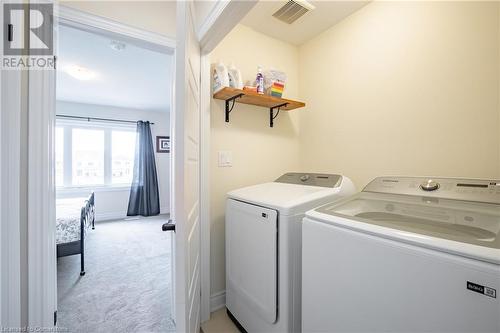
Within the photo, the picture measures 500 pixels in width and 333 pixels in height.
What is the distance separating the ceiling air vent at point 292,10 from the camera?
162 cm

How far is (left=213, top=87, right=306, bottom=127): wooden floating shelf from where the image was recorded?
1.62 metres

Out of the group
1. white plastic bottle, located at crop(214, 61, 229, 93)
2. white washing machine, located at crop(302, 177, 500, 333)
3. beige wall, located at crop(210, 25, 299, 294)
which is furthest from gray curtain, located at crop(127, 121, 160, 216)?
white washing machine, located at crop(302, 177, 500, 333)

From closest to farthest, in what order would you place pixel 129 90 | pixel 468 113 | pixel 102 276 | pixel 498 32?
pixel 498 32
pixel 468 113
pixel 102 276
pixel 129 90

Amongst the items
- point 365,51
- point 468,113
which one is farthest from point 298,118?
point 468,113

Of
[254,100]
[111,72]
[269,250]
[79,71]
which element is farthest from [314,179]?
[79,71]

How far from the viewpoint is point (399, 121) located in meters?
1.52

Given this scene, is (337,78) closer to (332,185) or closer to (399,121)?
(399,121)

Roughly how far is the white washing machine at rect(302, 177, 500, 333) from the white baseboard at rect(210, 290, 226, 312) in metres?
0.91

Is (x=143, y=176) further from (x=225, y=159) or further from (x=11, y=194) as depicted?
(x=11, y=194)

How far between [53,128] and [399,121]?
2.00m

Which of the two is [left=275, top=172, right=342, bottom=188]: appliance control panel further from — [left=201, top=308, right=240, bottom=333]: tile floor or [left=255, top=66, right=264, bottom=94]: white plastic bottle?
[left=201, top=308, right=240, bottom=333]: tile floor

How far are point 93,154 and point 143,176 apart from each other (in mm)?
1122

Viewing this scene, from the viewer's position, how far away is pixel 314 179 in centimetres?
162

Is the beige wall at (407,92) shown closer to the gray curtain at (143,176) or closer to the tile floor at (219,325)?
the tile floor at (219,325)
